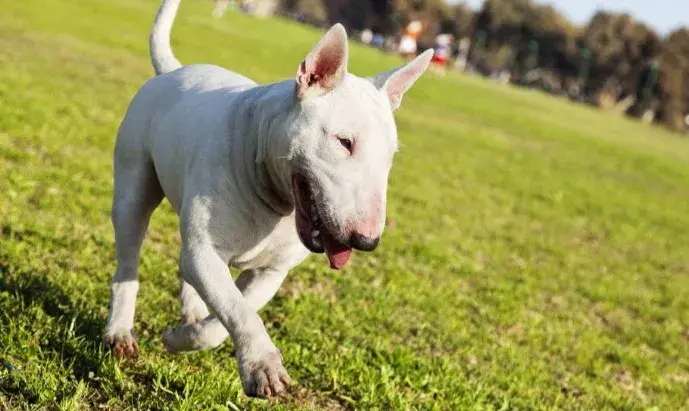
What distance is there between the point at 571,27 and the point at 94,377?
362 feet

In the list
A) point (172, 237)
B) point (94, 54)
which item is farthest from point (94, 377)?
point (94, 54)

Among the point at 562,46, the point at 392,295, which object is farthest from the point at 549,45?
the point at 392,295

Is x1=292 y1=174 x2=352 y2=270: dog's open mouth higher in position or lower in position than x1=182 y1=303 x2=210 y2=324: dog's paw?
higher

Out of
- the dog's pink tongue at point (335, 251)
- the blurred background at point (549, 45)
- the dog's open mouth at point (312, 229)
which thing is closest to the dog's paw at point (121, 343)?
the dog's open mouth at point (312, 229)

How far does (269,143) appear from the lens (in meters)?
3.55

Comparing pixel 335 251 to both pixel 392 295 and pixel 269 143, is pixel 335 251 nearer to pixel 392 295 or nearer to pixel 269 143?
pixel 269 143

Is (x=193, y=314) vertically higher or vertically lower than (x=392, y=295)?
higher

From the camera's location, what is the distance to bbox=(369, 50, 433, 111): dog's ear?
3.83 m

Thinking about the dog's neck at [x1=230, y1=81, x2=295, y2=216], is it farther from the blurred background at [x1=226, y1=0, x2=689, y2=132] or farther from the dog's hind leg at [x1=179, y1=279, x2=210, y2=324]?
the blurred background at [x1=226, y1=0, x2=689, y2=132]

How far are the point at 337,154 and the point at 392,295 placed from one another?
3893 millimetres

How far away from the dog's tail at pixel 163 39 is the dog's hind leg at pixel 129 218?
832mm

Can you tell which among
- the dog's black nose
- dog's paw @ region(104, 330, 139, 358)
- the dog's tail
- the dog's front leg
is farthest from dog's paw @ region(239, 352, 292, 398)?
the dog's tail

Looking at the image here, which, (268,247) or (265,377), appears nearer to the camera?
(265,377)

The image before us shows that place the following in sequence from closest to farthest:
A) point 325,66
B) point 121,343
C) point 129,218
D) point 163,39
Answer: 1. point 325,66
2. point 121,343
3. point 129,218
4. point 163,39
